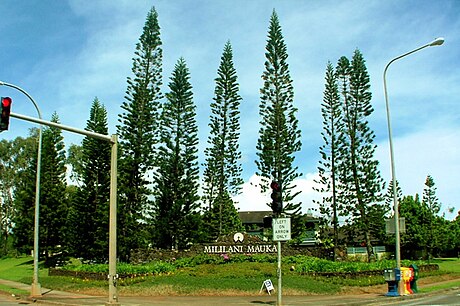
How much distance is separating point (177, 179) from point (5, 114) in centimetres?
2857

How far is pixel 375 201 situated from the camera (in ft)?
145

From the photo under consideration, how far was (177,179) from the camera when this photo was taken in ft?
136

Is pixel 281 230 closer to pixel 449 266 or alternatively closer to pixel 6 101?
pixel 6 101

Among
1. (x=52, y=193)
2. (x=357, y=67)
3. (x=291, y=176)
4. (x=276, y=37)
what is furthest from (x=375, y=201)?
(x=52, y=193)

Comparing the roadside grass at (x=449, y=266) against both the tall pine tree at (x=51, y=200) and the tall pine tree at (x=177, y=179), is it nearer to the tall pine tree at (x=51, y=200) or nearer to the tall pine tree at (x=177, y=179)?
the tall pine tree at (x=177, y=179)

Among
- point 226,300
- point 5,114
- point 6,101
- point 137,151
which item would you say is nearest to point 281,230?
point 226,300

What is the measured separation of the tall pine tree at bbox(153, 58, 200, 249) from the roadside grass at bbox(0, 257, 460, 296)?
476 inches

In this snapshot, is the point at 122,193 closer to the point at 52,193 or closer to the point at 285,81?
the point at 52,193

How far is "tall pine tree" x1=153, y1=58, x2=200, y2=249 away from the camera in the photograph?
133ft

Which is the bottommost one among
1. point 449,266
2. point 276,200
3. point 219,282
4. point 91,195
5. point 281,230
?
point 449,266

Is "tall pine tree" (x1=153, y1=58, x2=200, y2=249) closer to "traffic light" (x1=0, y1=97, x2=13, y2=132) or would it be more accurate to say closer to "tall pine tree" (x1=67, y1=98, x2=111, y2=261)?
"tall pine tree" (x1=67, y1=98, x2=111, y2=261)

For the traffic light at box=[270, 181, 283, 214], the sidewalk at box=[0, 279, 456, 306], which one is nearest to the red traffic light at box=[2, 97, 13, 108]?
the sidewalk at box=[0, 279, 456, 306]

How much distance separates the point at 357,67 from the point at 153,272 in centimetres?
2859

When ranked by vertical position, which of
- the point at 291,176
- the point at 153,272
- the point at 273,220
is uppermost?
the point at 291,176
